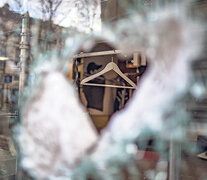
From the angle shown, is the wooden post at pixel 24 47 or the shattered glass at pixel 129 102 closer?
the shattered glass at pixel 129 102

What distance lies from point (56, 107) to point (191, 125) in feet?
1.72

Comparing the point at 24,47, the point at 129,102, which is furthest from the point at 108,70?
the point at 24,47

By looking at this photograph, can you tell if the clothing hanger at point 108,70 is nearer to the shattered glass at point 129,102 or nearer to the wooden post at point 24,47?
the shattered glass at point 129,102

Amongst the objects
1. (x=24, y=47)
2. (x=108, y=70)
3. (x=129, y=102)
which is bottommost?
(x=129, y=102)

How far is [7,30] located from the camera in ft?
4.31

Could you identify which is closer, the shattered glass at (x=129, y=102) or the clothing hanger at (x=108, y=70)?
the shattered glass at (x=129, y=102)

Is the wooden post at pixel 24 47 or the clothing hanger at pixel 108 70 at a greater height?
the wooden post at pixel 24 47

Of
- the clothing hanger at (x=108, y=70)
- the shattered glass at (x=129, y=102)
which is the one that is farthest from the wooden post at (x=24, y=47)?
the clothing hanger at (x=108, y=70)

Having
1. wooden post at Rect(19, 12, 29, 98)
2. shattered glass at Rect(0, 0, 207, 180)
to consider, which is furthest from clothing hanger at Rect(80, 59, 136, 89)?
wooden post at Rect(19, 12, 29, 98)

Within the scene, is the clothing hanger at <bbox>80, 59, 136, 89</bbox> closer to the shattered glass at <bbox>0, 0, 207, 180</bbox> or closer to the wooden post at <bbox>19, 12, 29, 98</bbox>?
the shattered glass at <bbox>0, 0, 207, 180</bbox>

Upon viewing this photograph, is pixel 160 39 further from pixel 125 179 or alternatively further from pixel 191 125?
pixel 125 179

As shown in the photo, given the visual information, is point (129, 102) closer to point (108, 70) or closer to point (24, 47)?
point (108, 70)

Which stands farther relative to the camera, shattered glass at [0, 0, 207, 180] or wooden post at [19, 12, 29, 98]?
wooden post at [19, 12, 29, 98]

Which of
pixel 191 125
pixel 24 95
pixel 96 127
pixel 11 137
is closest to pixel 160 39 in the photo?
pixel 191 125
